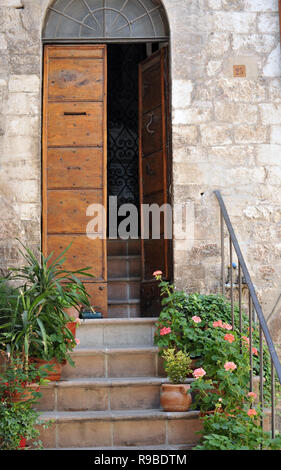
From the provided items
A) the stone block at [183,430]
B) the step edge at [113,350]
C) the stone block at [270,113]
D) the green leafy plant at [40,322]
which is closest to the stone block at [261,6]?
the stone block at [270,113]

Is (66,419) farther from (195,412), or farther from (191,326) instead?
(191,326)

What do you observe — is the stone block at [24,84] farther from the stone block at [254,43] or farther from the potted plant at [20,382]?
the potted plant at [20,382]

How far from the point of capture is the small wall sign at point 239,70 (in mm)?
5414

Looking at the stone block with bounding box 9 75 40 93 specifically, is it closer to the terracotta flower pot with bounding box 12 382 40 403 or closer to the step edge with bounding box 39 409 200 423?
the terracotta flower pot with bounding box 12 382 40 403

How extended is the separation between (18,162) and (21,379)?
6.82 feet

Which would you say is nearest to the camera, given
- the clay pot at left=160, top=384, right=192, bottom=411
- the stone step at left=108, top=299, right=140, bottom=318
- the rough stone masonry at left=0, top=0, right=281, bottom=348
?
the clay pot at left=160, top=384, right=192, bottom=411

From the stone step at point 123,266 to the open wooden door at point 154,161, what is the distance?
929mm

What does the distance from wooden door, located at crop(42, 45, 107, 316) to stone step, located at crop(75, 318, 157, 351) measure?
461 mm

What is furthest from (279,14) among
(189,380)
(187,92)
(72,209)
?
(189,380)

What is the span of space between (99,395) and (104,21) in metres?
3.23

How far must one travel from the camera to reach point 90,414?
4023 mm

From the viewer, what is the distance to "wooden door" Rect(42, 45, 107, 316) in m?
5.32

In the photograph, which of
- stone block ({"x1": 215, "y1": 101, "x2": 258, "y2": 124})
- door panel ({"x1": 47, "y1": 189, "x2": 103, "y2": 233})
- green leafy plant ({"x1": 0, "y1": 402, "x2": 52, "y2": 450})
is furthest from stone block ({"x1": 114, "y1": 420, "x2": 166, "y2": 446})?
stone block ({"x1": 215, "y1": 101, "x2": 258, "y2": 124})

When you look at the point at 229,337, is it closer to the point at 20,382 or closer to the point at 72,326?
the point at 72,326
